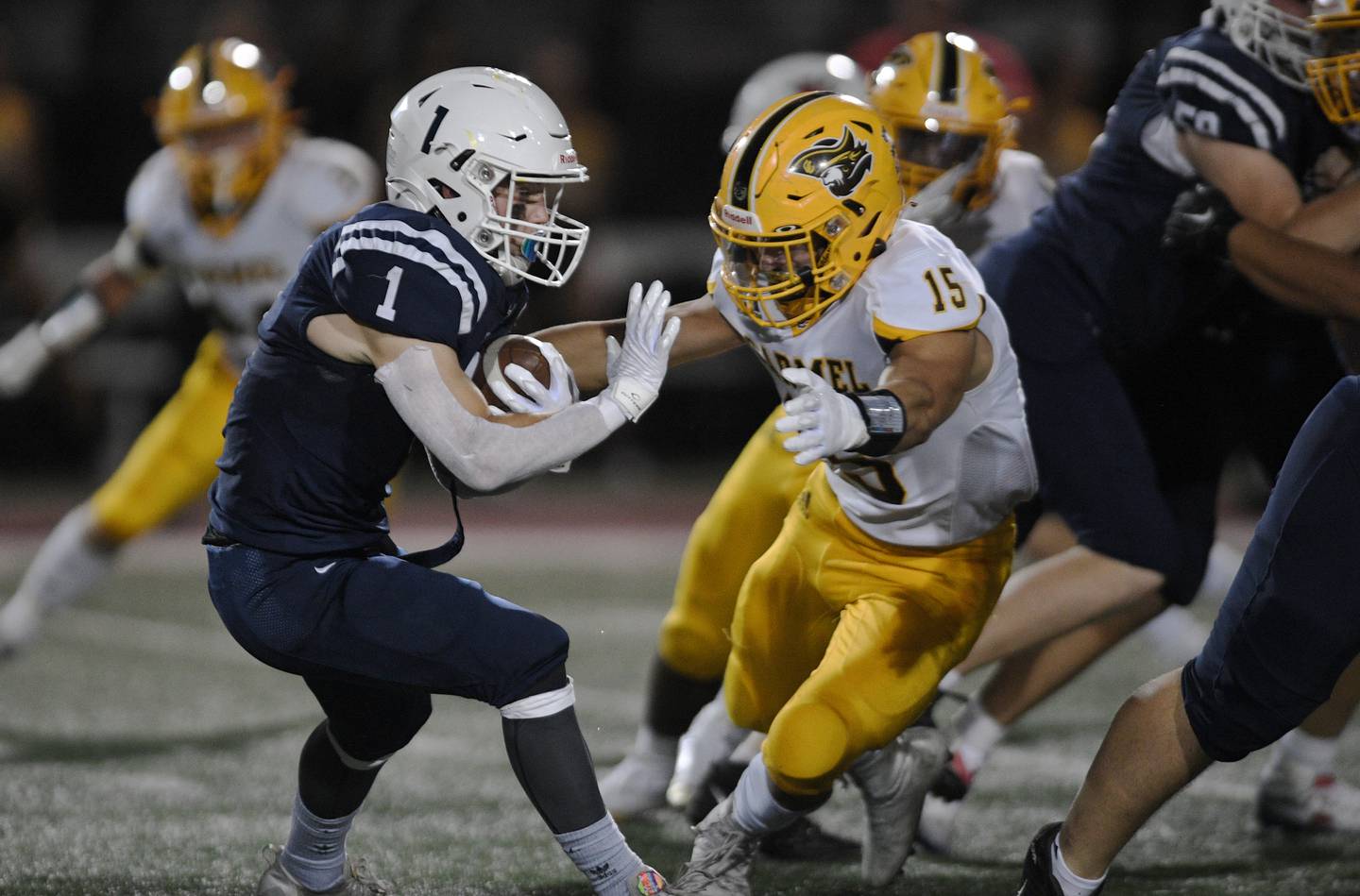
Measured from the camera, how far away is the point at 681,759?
3.61 m

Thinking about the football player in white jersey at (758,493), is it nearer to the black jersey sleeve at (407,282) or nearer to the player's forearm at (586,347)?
the player's forearm at (586,347)

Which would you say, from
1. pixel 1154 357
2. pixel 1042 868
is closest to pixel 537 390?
pixel 1042 868

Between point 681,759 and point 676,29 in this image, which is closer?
point 681,759

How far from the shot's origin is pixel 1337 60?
3152mm

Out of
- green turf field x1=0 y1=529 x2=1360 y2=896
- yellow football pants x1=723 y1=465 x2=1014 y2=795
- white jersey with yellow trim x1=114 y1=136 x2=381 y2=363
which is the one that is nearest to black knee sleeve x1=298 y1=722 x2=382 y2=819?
green turf field x1=0 y1=529 x2=1360 y2=896

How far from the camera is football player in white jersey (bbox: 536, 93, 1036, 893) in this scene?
2797mm

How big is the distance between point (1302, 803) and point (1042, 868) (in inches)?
38.4

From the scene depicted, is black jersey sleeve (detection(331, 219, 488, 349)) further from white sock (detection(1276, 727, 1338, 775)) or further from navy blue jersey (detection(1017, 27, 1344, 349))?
white sock (detection(1276, 727, 1338, 775))

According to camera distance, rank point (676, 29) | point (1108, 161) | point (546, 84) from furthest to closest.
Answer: point (676, 29) → point (546, 84) → point (1108, 161)

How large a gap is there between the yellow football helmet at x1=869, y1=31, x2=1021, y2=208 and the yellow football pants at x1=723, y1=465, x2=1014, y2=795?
2.76ft

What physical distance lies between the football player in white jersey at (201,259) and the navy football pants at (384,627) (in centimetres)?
218

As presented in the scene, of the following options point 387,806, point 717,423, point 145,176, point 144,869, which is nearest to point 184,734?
point 387,806

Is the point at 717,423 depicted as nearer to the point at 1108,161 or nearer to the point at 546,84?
the point at 546,84

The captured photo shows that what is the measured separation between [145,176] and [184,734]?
1.72 metres
